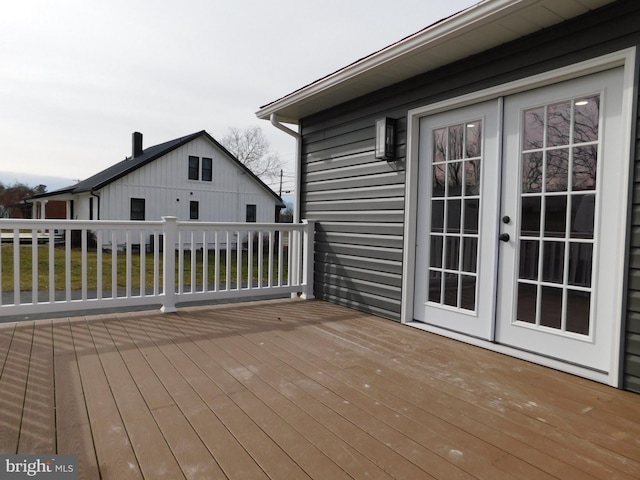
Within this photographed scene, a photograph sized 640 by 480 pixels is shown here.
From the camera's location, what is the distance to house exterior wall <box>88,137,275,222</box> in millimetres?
14820

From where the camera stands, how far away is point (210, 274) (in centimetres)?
948

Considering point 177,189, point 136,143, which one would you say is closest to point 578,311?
point 177,189

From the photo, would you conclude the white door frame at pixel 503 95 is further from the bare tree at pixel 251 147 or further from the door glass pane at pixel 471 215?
the bare tree at pixel 251 147

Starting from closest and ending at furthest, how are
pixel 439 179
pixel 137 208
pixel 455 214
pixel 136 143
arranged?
pixel 455 214, pixel 439 179, pixel 137 208, pixel 136 143

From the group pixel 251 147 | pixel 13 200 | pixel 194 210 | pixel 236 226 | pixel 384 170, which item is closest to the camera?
pixel 384 170

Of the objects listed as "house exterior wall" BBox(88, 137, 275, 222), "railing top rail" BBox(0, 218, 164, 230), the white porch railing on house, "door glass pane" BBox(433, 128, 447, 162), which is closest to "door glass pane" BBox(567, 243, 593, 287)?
"door glass pane" BBox(433, 128, 447, 162)

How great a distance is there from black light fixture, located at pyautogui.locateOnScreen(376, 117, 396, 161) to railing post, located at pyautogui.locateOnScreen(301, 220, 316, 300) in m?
1.40

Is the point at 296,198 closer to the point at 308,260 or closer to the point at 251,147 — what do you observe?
the point at 308,260

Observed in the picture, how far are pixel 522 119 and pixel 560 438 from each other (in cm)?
201

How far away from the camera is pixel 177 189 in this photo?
1583 cm

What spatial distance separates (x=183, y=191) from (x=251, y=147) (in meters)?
10.2

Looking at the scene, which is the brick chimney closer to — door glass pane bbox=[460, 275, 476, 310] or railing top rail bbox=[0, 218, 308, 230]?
railing top rail bbox=[0, 218, 308, 230]

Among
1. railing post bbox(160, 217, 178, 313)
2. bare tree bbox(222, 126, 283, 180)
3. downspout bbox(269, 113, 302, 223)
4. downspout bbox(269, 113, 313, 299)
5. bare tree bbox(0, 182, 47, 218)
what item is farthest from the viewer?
bare tree bbox(222, 126, 283, 180)

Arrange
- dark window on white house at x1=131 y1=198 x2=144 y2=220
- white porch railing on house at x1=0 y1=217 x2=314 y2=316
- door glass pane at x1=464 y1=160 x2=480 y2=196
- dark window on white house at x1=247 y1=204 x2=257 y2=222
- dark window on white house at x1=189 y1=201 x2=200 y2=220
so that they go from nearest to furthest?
1. door glass pane at x1=464 y1=160 x2=480 y2=196
2. white porch railing on house at x1=0 y1=217 x2=314 y2=316
3. dark window on white house at x1=131 y1=198 x2=144 y2=220
4. dark window on white house at x1=189 y1=201 x2=200 y2=220
5. dark window on white house at x1=247 y1=204 x2=257 y2=222
